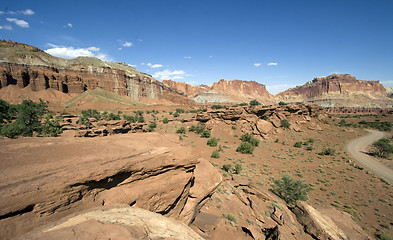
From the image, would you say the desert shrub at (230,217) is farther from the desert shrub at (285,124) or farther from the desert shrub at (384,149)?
the desert shrub at (384,149)

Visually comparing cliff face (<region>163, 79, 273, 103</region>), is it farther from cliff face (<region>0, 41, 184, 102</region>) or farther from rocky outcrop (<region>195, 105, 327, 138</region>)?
rocky outcrop (<region>195, 105, 327, 138</region>)

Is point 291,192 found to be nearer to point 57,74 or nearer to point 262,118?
point 262,118

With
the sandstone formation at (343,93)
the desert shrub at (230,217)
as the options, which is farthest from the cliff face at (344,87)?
the desert shrub at (230,217)

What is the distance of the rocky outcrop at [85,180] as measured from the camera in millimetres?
2623

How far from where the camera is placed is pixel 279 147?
69.5 ft

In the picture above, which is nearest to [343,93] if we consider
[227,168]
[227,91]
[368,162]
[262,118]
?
[227,91]

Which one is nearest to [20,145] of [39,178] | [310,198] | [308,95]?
[39,178]

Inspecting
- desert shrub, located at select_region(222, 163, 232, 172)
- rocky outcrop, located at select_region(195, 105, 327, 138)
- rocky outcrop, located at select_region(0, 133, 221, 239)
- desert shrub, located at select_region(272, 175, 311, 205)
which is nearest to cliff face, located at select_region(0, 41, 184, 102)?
rocky outcrop, located at select_region(195, 105, 327, 138)

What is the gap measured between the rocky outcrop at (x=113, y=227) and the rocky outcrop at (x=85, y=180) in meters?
0.46

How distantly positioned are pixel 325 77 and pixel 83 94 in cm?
19867

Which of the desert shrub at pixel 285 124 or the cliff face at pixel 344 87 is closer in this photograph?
the desert shrub at pixel 285 124

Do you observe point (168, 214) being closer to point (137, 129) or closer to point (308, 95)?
point (137, 129)

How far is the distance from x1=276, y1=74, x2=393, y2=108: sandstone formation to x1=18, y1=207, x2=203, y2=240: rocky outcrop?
149165 mm

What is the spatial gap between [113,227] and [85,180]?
53.5 inches
